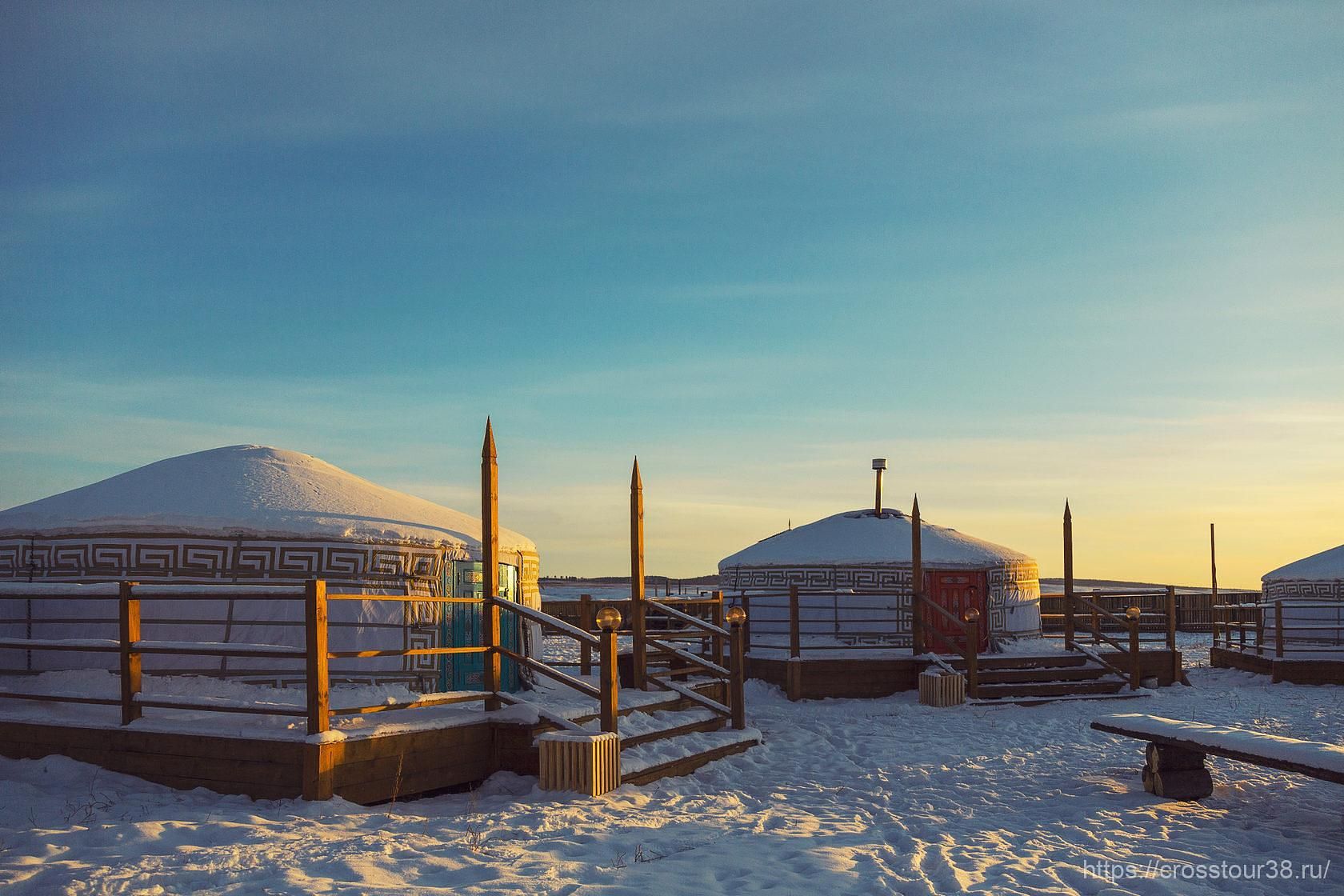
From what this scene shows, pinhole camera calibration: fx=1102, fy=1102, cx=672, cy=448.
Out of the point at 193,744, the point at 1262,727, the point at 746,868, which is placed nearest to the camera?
the point at 746,868

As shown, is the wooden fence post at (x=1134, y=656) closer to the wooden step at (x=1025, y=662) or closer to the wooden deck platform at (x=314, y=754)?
the wooden step at (x=1025, y=662)

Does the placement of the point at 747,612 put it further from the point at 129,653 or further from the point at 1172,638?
the point at 129,653

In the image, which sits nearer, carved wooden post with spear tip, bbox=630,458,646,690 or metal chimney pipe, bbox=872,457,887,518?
carved wooden post with spear tip, bbox=630,458,646,690

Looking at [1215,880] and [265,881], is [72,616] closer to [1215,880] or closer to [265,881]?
[265,881]

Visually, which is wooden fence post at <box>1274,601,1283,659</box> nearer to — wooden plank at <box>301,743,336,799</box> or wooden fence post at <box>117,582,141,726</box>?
wooden plank at <box>301,743,336,799</box>

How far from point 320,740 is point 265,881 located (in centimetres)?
162

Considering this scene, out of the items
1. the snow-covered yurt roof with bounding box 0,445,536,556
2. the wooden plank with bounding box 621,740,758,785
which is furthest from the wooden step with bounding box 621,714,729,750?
the snow-covered yurt roof with bounding box 0,445,536,556

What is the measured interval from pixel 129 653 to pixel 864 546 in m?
11.2

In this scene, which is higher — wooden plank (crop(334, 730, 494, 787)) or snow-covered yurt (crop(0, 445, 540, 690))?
snow-covered yurt (crop(0, 445, 540, 690))

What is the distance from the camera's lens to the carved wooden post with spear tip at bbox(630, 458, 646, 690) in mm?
9523

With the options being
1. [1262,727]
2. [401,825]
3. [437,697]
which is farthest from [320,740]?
[1262,727]

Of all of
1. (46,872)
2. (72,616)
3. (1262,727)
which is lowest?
(1262,727)

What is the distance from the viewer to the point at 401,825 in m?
5.71

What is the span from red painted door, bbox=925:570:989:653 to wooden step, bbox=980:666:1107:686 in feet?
6.75
